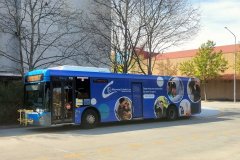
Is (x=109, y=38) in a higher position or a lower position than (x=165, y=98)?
higher

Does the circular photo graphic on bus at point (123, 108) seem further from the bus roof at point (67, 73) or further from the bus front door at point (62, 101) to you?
the bus front door at point (62, 101)

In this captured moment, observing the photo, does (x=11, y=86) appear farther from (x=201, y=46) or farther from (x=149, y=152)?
(x=201, y=46)

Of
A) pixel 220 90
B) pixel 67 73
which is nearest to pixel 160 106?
pixel 67 73

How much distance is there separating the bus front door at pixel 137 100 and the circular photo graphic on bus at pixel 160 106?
1.27 meters

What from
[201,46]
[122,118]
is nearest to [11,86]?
[122,118]

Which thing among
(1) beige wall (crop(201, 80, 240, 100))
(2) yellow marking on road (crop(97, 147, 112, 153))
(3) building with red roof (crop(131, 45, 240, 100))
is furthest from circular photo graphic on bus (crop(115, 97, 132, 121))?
(1) beige wall (crop(201, 80, 240, 100))

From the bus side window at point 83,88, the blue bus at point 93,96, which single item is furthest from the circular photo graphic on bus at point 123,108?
the bus side window at point 83,88

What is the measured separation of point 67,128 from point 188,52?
4972 cm

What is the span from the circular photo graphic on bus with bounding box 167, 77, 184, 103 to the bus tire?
470 millimetres

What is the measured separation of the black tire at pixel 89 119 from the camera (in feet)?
63.1

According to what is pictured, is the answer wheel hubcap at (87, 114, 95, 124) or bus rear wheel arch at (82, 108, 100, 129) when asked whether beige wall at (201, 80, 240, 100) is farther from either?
wheel hubcap at (87, 114, 95, 124)

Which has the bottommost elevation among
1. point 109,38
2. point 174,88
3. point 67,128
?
point 67,128

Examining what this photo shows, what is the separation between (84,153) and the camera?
38.8ft

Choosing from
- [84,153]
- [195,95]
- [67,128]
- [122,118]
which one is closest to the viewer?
[84,153]
